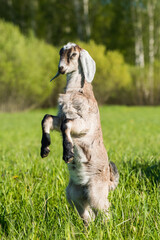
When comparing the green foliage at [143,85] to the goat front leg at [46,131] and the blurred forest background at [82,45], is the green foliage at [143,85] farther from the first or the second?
the goat front leg at [46,131]

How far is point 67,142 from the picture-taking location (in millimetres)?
1660

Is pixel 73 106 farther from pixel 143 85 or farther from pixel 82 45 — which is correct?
pixel 143 85

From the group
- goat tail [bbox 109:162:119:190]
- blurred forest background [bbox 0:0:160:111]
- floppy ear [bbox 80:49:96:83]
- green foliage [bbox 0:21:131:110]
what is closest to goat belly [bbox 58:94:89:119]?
floppy ear [bbox 80:49:96:83]

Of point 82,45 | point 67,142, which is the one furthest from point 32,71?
point 67,142

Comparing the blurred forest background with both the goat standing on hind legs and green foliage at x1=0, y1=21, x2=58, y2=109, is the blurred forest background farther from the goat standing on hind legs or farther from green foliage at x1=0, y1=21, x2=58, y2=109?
the goat standing on hind legs

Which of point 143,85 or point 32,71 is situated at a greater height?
point 32,71

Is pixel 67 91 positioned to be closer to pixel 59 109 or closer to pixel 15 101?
pixel 59 109

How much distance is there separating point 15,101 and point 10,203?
23.2 m

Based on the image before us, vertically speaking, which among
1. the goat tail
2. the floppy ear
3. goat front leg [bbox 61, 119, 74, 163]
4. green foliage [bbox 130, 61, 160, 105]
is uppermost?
green foliage [bbox 130, 61, 160, 105]

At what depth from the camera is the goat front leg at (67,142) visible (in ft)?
5.40

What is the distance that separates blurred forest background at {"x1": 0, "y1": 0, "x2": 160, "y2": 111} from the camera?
77.0ft

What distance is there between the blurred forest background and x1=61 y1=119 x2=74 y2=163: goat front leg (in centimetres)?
1980

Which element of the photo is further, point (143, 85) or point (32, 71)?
point (143, 85)

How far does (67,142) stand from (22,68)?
73.8ft
